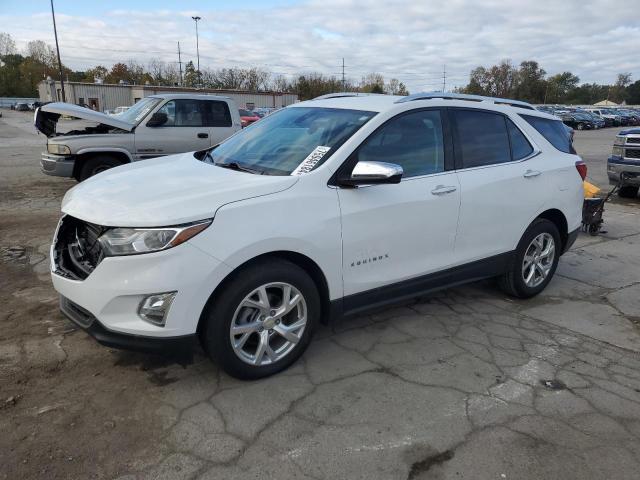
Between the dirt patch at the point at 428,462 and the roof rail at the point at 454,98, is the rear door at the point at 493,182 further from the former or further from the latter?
the dirt patch at the point at 428,462

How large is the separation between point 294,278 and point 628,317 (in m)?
3.35

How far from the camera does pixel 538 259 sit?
15.9 feet

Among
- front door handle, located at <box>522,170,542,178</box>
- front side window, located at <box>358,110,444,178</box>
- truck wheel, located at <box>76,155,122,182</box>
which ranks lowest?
truck wheel, located at <box>76,155,122,182</box>

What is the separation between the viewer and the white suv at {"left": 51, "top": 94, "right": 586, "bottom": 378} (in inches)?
110

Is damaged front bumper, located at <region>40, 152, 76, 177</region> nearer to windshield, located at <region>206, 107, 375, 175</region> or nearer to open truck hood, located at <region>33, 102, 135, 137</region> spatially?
open truck hood, located at <region>33, 102, 135, 137</region>

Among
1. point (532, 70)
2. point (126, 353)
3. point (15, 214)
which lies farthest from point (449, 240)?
point (532, 70)

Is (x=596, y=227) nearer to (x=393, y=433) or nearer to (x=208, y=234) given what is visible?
(x=393, y=433)

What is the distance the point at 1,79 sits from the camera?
99562 millimetres

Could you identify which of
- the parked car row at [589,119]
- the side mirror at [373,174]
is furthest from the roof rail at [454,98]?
the parked car row at [589,119]

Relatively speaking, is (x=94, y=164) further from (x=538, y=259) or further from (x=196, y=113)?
(x=538, y=259)

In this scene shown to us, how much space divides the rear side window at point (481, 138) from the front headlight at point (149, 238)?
7.62 feet

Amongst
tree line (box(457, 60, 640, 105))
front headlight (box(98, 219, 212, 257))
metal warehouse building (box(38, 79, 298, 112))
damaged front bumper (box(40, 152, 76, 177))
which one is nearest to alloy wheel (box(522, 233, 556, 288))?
front headlight (box(98, 219, 212, 257))

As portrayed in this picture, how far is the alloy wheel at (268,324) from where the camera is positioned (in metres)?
3.06

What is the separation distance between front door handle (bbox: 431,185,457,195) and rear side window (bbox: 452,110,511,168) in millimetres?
288
